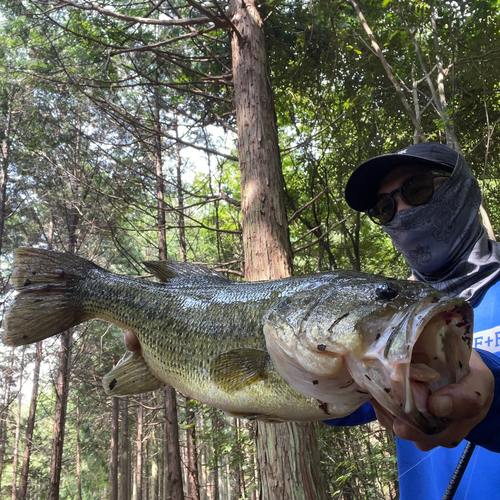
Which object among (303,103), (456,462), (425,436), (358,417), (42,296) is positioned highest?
(303,103)

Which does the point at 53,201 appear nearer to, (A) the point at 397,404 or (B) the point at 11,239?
(B) the point at 11,239

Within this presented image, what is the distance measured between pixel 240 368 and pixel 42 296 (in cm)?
136

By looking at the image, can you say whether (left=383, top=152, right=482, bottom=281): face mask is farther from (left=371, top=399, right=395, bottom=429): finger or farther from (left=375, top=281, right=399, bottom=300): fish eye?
(left=371, top=399, right=395, bottom=429): finger

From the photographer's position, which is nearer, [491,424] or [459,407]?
[459,407]

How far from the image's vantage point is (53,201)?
43.4 feet

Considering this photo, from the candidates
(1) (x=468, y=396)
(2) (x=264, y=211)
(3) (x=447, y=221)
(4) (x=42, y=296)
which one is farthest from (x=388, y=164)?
(4) (x=42, y=296)

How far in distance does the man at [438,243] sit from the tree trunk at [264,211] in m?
1.08

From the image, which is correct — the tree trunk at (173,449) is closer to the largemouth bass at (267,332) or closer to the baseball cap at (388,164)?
the largemouth bass at (267,332)

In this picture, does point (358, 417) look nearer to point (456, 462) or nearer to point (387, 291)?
point (456, 462)

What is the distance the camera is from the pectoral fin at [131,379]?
199 centimetres

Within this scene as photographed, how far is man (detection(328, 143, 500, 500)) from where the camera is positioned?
1912mm

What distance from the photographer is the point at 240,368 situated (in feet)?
4.85

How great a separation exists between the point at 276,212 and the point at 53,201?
39.4 ft

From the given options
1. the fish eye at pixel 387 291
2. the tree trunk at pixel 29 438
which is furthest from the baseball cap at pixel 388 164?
the tree trunk at pixel 29 438
